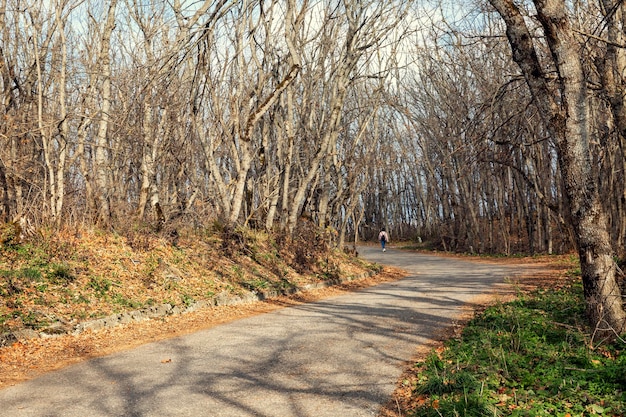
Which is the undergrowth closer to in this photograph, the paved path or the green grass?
the paved path

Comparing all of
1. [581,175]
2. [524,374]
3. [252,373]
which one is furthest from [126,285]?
[581,175]

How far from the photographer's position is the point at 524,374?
562cm

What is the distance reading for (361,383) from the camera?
5.84 metres

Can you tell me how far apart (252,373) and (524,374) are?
3228 millimetres

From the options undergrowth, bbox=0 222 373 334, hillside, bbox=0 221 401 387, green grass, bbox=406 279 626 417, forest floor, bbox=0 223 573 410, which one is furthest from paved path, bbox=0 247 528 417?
undergrowth, bbox=0 222 373 334

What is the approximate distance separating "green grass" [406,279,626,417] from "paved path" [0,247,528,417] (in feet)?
2.02

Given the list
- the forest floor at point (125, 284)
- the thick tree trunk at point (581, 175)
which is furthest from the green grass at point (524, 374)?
the forest floor at point (125, 284)

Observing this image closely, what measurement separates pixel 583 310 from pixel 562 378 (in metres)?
3.37

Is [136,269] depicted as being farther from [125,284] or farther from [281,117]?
[281,117]

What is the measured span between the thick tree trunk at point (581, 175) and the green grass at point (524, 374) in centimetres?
49

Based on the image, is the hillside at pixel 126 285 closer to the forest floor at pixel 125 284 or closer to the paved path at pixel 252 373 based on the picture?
the forest floor at pixel 125 284

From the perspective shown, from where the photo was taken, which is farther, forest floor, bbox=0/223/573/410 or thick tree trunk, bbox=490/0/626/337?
forest floor, bbox=0/223/573/410

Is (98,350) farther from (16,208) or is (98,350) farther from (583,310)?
(583,310)

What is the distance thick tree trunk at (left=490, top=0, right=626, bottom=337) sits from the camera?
20.9ft
